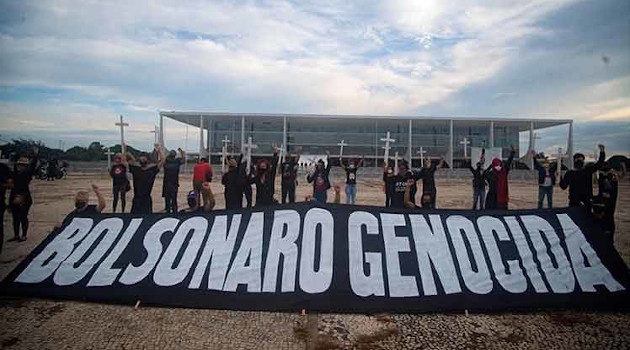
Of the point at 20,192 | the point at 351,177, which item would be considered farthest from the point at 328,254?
the point at 20,192

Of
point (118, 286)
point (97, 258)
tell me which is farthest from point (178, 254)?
point (97, 258)

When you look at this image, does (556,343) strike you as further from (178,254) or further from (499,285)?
(178,254)

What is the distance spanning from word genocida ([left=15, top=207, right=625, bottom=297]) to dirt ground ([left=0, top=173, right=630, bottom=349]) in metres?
0.28

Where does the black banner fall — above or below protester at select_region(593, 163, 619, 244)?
below

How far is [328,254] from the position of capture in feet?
13.2

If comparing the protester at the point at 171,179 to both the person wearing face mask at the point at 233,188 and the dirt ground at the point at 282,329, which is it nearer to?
the person wearing face mask at the point at 233,188

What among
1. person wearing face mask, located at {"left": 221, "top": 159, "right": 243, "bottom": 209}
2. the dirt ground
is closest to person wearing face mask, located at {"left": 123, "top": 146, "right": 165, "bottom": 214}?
person wearing face mask, located at {"left": 221, "top": 159, "right": 243, "bottom": 209}

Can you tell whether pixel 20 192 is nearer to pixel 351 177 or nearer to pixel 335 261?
pixel 335 261

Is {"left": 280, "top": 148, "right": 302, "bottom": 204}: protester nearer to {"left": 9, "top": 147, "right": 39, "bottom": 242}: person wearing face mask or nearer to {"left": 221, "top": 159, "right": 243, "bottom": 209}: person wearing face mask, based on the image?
{"left": 221, "top": 159, "right": 243, "bottom": 209}: person wearing face mask

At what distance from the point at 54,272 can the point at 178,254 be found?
1362 mm

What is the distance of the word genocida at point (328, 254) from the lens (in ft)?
12.5

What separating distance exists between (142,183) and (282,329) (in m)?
4.98

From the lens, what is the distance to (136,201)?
6.98 m

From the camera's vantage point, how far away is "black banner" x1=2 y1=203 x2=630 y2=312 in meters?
3.71
